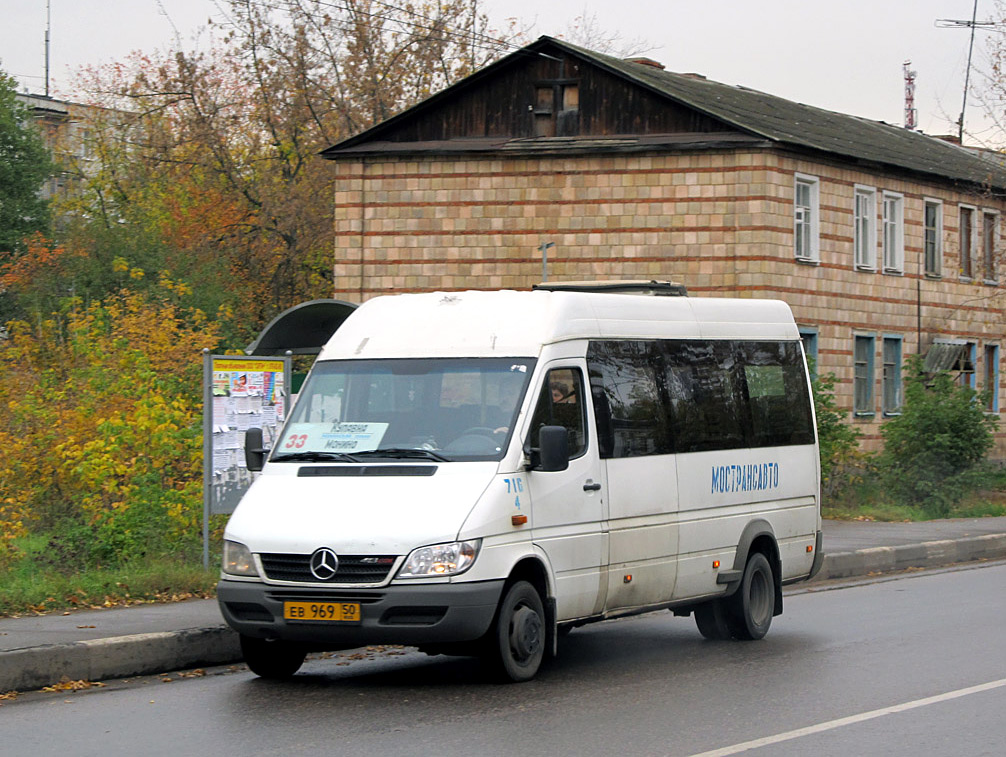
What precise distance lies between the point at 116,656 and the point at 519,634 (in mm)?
2702

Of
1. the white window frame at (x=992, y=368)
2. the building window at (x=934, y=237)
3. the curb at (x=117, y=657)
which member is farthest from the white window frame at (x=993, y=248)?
the curb at (x=117, y=657)

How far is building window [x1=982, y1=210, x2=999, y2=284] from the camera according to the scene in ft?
131

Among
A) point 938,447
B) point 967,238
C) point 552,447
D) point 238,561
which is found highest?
point 967,238

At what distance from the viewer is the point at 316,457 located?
10211mm

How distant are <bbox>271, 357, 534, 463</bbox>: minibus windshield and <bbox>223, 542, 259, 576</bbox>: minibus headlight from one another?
30.0 inches

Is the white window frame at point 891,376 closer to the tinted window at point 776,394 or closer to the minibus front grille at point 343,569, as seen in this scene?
the tinted window at point 776,394

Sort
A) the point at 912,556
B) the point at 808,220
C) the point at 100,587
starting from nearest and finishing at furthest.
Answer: the point at 100,587 < the point at 912,556 < the point at 808,220

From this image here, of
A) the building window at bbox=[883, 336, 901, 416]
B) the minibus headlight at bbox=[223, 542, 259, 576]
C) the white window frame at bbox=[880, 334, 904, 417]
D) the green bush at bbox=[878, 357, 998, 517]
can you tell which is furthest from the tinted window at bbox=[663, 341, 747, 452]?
the building window at bbox=[883, 336, 901, 416]

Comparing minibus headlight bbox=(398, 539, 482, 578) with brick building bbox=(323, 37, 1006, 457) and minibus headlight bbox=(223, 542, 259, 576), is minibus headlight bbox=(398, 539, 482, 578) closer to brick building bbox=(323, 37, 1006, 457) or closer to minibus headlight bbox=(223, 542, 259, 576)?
minibus headlight bbox=(223, 542, 259, 576)

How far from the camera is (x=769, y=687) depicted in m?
9.84

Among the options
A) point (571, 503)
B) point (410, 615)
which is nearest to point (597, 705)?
point (410, 615)

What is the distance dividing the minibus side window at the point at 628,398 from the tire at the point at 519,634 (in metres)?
1.32

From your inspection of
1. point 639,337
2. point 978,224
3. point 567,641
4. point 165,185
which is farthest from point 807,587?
point 165,185

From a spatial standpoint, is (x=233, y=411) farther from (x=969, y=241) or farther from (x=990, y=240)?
(x=990, y=240)
